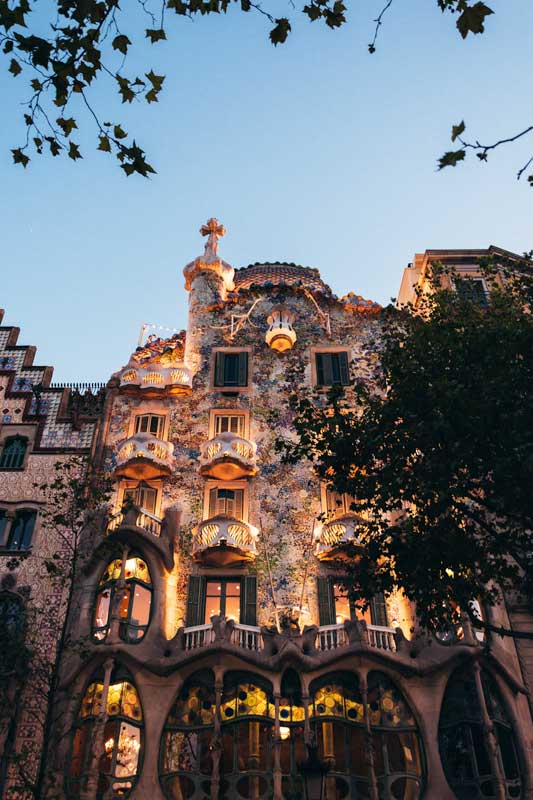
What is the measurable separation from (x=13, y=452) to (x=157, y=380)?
19.8ft

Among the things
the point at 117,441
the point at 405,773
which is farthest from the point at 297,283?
the point at 405,773

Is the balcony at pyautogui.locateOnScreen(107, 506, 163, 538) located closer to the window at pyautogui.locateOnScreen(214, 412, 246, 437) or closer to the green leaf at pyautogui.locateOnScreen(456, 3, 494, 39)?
the window at pyautogui.locateOnScreen(214, 412, 246, 437)

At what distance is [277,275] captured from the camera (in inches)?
1326

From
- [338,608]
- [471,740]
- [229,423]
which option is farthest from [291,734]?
[229,423]

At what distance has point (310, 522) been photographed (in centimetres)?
2480

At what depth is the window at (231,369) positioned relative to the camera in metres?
28.5

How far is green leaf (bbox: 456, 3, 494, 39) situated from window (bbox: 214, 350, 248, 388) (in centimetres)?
2150

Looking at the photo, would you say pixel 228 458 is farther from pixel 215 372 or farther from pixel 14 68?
pixel 14 68

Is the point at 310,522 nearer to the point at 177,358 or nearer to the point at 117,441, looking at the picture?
the point at 117,441

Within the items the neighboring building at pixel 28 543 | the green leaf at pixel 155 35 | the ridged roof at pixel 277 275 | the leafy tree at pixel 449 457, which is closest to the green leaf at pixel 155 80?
the green leaf at pixel 155 35

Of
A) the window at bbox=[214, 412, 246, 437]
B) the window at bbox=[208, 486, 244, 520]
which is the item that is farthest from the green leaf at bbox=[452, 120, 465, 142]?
the window at bbox=[214, 412, 246, 437]

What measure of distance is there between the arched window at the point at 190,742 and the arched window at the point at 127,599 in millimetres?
2272

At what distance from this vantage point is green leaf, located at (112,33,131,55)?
8.40m

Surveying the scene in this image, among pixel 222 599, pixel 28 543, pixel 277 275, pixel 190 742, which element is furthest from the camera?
pixel 277 275
